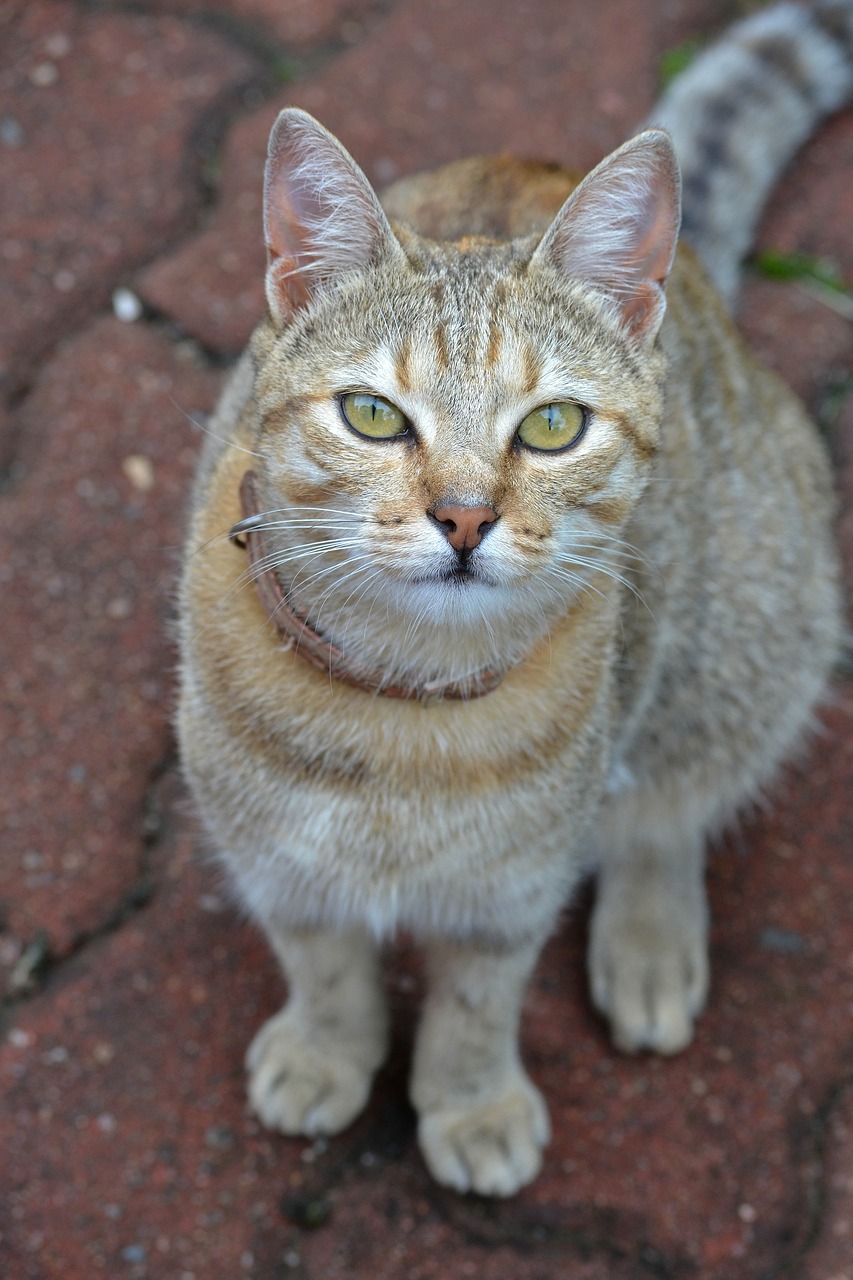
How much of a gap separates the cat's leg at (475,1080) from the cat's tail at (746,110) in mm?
1360

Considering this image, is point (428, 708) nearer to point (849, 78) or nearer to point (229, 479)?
point (229, 479)

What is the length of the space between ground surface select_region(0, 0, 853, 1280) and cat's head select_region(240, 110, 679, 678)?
0.84 m

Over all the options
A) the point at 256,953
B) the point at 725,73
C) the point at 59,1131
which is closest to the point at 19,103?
the point at 725,73

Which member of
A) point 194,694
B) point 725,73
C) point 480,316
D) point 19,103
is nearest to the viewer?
point 480,316

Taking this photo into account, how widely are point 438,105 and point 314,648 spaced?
1.73m

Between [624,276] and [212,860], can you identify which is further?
[212,860]

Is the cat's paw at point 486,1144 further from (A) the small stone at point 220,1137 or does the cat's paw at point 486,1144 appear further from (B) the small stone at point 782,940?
(B) the small stone at point 782,940

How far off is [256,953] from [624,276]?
1.24 m

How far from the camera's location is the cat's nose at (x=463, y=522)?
1.42 m

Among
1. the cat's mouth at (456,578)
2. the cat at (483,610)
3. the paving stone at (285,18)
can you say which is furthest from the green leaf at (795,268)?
the cat's mouth at (456,578)

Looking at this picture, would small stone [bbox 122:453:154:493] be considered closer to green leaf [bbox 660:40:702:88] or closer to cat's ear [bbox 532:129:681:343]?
cat's ear [bbox 532:129:681:343]

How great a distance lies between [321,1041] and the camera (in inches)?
84.0

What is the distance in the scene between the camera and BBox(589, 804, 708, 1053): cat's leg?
2.23 meters

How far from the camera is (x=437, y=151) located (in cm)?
294
